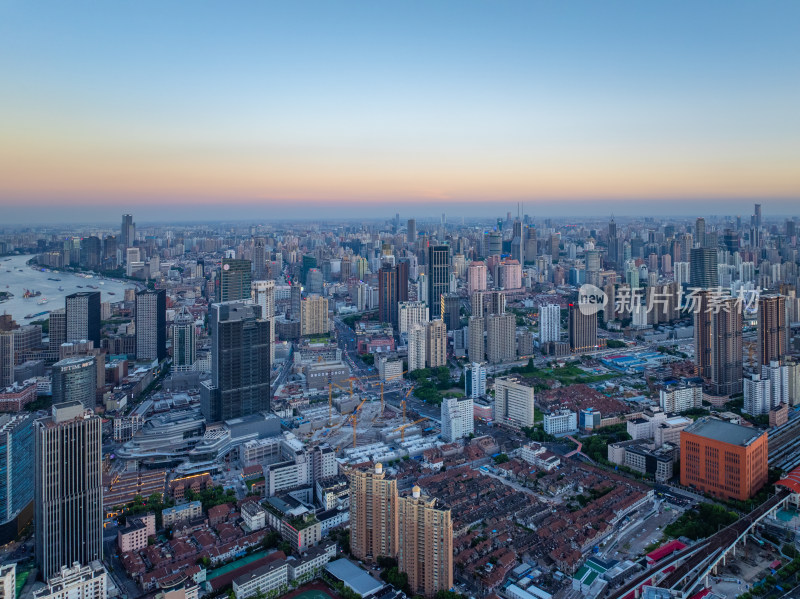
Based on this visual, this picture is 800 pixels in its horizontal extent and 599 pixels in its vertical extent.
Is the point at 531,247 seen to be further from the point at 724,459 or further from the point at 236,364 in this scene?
the point at 724,459

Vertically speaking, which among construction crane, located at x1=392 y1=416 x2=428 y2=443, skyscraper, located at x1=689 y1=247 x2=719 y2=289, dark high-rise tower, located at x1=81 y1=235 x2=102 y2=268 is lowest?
Answer: construction crane, located at x1=392 y1=416 x2=428 y2=443

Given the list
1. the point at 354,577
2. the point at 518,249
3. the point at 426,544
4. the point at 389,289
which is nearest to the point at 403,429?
the point at 354,577

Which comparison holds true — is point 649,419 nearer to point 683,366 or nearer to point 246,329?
point 683,366

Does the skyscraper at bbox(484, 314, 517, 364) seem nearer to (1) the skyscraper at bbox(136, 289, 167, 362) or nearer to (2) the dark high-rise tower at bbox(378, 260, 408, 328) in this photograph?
(2) the dark high-rise tower at bbox(378, 260, 408, 328)

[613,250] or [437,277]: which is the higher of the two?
[613,250]

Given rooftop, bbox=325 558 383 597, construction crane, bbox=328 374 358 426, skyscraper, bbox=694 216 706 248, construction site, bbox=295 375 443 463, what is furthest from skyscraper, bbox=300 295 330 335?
skyscraper, bbox=694 216 706 248

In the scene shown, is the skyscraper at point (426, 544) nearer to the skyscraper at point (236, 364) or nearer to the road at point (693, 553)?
the road at point (693, 553)

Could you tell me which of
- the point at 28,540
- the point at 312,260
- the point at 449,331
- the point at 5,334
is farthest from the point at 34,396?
the point at 312,260
